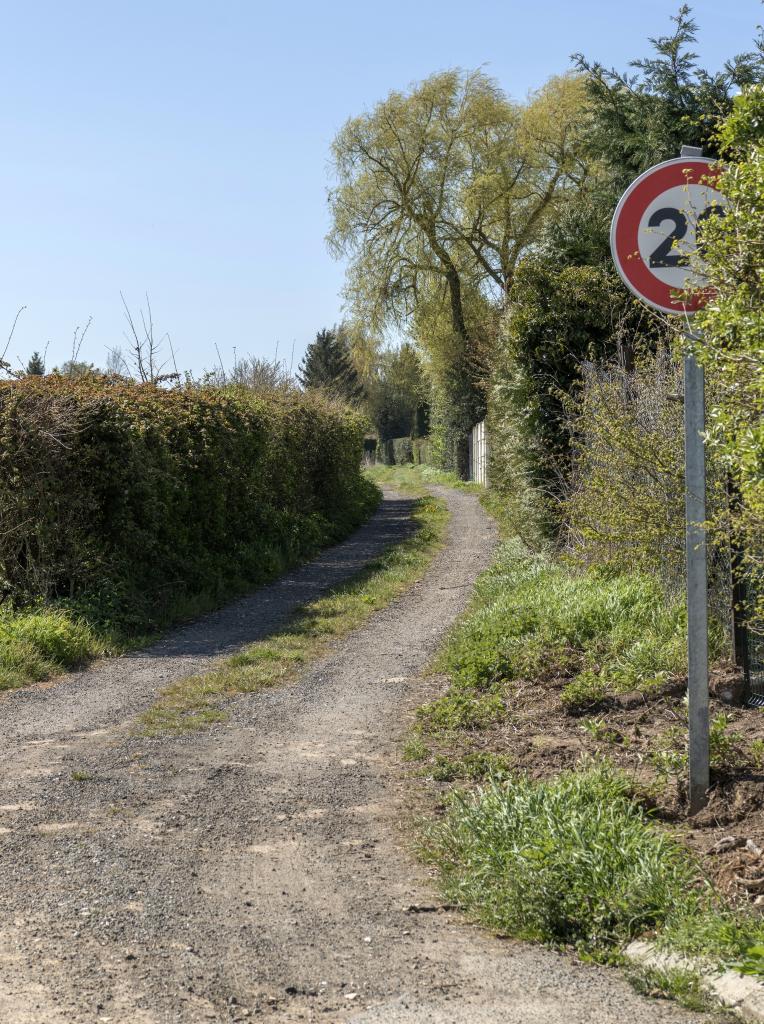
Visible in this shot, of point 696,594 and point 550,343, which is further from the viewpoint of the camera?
point 550,343

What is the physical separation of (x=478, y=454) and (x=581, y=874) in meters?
33.9

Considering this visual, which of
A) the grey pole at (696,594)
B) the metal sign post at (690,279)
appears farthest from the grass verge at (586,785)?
the metal sign post at (690,279)

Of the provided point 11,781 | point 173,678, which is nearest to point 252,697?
point 173,678

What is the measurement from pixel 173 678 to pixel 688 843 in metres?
5.64

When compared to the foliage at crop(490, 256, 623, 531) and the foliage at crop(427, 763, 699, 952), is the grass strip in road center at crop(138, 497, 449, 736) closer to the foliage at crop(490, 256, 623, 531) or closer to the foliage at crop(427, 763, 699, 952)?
the foliage at crop(490, 256, 623, 531)

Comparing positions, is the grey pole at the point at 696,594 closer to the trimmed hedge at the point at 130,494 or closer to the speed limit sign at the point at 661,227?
the speed limit sign at the point at 661,227

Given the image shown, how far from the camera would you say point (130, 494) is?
39.0ft

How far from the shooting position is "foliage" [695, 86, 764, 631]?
363cm

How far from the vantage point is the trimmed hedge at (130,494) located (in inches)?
436

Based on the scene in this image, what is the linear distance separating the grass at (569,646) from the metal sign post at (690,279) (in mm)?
1844

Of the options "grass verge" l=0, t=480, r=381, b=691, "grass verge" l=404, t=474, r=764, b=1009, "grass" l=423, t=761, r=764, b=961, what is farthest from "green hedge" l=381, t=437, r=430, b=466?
"grass" l=423, t=761, r=764, b=961

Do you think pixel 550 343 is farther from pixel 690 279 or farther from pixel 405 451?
pixel 405 451

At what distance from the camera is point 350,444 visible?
28.2 metres

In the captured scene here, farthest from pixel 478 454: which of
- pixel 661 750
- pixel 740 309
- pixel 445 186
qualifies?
pixel 740 309
